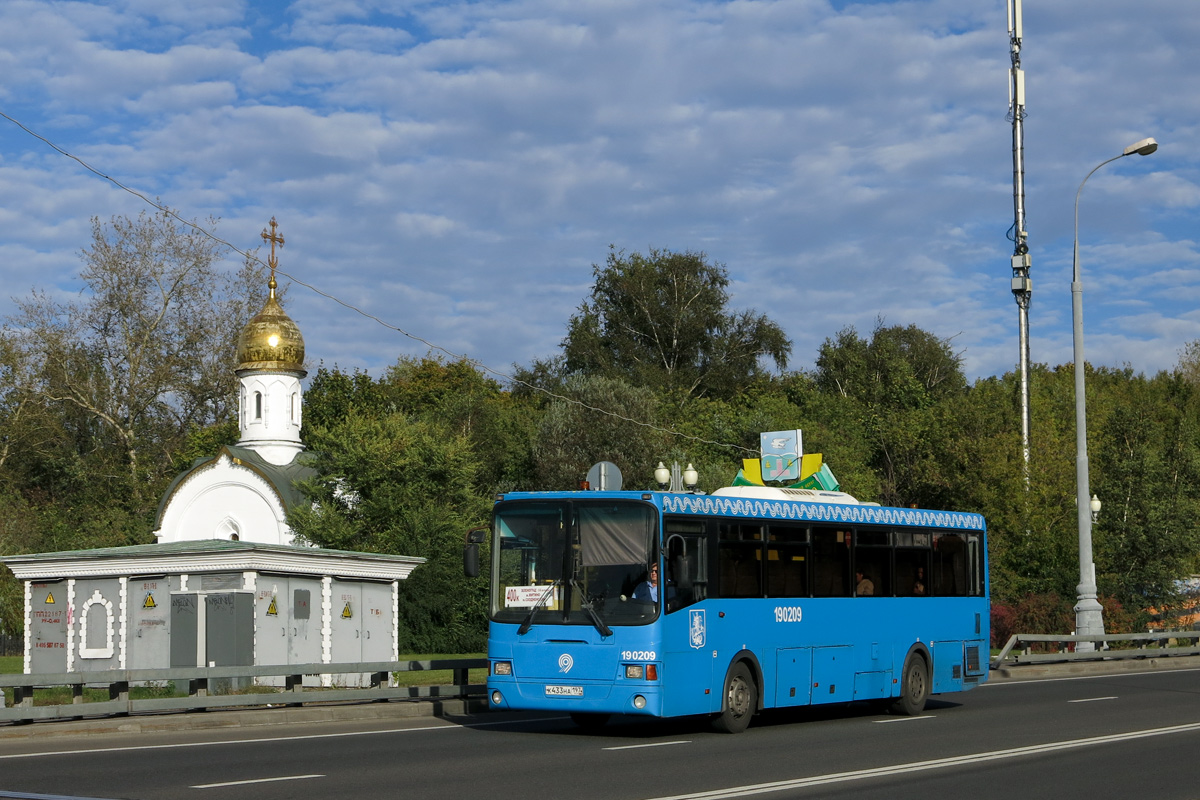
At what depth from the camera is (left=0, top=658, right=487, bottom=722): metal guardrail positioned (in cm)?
1697

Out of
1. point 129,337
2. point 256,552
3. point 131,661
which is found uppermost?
point 129,337

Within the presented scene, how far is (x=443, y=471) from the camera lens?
52.3 meters

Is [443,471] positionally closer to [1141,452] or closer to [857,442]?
[1141,452]

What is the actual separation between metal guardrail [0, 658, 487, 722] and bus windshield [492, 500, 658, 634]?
3.46 m

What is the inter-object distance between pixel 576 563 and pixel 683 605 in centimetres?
135

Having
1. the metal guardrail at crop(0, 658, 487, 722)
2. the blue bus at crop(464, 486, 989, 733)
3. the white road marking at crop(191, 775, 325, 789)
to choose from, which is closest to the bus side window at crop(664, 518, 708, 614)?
the blue bus at crop(464, 486, 989, 733)

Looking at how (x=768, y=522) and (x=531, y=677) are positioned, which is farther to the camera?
(x=768, y=522)

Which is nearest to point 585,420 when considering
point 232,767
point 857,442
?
point 857,442

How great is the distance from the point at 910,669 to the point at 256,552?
13099mm

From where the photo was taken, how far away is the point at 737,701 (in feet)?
55.7

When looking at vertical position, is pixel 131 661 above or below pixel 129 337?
below

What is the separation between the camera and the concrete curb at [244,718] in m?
16.6

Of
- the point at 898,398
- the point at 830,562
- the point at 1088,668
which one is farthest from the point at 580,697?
the point at 898,398

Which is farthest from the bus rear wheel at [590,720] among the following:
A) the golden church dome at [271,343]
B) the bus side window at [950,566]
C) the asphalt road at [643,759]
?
the golden church dome at [271,343]
